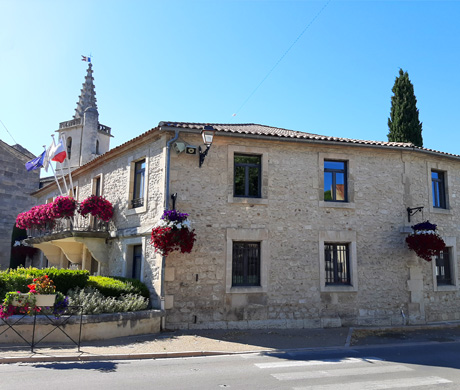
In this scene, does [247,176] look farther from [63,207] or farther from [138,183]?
[63,207]

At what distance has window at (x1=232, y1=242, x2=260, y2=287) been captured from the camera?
11422 mm

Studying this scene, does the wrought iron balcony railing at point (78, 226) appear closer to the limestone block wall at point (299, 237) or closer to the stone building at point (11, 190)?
the limestone block wall at point (299, 237)

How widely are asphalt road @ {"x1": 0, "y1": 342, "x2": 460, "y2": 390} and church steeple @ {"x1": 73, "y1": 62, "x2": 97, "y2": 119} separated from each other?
29.7 metres

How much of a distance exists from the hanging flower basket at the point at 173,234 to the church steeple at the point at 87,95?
26.2 metres

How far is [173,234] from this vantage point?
1013 centimetres

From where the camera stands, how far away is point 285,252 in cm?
1171

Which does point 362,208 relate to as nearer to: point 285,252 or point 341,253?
point 341,253

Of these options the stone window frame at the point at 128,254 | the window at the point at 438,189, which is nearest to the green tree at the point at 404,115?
the window at the point at 438,189

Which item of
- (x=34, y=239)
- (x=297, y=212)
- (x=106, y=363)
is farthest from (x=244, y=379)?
(x=34, y=239)

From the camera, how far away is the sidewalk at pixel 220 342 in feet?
25.3

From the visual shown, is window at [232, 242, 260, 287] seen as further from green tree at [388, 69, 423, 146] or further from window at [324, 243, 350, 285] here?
green tree at [388, 69, 423, 146]

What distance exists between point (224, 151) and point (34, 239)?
29.7 feet

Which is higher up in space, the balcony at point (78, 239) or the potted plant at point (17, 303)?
the balcony at point (78, 239)

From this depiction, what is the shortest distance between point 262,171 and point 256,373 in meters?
6.39
